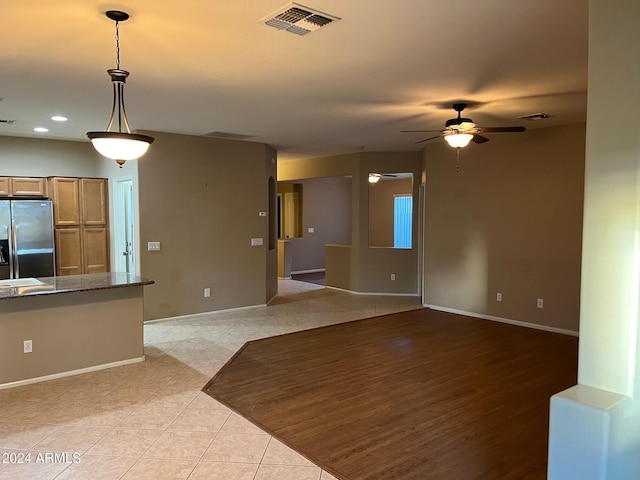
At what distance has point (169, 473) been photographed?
2615 mm

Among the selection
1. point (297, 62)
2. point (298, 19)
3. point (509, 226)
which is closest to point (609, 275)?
point (298, 19)

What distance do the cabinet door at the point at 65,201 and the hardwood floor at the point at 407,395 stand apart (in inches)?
144

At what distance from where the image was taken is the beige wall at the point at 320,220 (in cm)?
1160

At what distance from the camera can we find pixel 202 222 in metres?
6.53

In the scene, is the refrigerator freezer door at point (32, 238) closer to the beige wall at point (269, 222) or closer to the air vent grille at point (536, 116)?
the beige wall at point (269, 222)

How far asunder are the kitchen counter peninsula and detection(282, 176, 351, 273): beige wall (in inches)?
273

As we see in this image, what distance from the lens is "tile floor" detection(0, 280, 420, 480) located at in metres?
2.66

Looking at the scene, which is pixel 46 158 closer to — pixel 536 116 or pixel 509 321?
pixel 536 116

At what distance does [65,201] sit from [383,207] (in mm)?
5378

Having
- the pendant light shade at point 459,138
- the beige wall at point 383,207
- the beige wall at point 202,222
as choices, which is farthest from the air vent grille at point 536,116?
the beige wall at point 202,222

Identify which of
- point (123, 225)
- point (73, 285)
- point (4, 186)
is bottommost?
point (73, 285)

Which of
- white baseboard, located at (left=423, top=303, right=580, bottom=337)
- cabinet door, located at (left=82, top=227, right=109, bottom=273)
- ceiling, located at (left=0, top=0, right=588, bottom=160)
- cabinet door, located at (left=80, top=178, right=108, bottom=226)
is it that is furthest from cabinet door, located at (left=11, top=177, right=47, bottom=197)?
white baseboard, located at (left=423, top=303, right=580, bottom=337)

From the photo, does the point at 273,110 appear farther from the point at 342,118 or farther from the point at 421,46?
the point at 421,46

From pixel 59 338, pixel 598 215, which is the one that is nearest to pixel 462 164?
pixel 598 215
